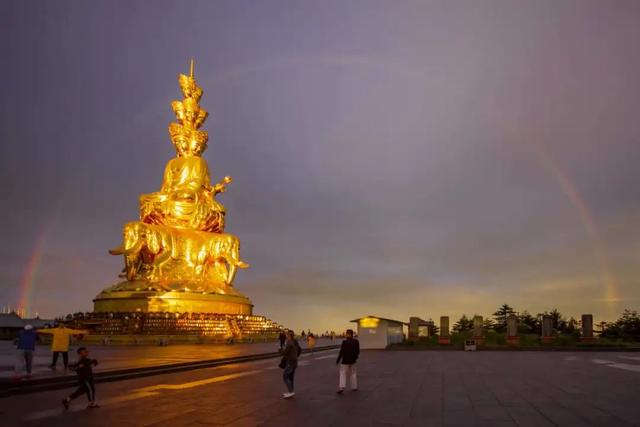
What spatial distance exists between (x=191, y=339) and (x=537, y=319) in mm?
49147

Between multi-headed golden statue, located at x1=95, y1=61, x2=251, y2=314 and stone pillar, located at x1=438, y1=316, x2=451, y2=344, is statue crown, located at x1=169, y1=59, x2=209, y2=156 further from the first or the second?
stone pillar, located at x1=438, y1=316, x2=451, y2=344

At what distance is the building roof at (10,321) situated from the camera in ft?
205

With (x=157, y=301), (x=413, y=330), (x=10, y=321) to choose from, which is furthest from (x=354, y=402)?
(x=10, y=321)

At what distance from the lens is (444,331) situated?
41250 millimetres

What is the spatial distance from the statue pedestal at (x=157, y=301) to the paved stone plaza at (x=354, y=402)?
903 inches

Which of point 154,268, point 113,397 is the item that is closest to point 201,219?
point 154,268

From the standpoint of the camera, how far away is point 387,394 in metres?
12.6

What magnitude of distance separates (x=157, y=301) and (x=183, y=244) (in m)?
5.69

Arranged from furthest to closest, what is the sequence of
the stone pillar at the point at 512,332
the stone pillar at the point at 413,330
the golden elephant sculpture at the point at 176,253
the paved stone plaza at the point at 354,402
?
the stone pillar at the point at 413,330
the golden elephant sculpture at the point at 176,253
the stone pillar at the point at 512,332
the paved stone plaza at the point at 354,402

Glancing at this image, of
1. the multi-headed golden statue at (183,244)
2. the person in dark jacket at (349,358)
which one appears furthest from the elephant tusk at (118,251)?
the person in dark jacket at (349,358)

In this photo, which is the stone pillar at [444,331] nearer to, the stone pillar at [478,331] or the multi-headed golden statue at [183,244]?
the stone pillar at [478,331]

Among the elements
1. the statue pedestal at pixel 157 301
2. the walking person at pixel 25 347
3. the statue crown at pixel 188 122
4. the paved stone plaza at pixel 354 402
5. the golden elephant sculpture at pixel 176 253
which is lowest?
the paved stone plaza at pixel 354 402

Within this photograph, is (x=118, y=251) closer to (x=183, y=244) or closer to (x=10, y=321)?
(x=183, y=244)

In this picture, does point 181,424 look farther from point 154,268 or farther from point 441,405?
point 154,268
